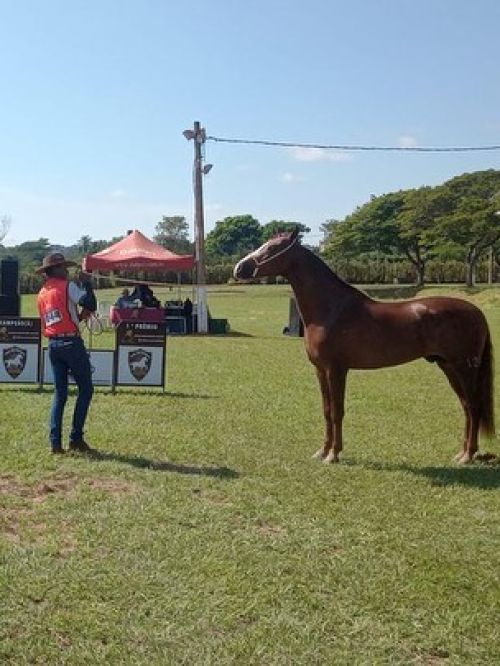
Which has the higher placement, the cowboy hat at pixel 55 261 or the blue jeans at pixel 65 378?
the cowboy hat at pixel 55 261

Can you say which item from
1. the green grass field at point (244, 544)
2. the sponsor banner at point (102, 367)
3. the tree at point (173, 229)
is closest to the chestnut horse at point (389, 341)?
the green grass field at point (244, 544)

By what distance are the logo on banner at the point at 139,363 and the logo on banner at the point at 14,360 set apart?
1.56m

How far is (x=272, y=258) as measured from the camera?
7.97m

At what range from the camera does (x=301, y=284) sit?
26.0ft

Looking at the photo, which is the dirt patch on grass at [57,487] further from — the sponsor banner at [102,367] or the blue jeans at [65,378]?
the sponsor banner at [102,367]

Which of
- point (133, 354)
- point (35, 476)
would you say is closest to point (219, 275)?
point (133, 354)

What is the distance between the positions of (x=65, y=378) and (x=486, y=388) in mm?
4088

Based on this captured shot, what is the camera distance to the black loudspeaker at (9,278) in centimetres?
2064

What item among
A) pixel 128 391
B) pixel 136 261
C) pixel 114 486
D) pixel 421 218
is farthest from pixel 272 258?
pixel 421 218

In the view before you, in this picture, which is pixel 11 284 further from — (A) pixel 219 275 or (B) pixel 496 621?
(A) pixel 219 275

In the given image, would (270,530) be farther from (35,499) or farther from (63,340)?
(63,340)

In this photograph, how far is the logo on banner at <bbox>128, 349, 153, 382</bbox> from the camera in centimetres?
1135

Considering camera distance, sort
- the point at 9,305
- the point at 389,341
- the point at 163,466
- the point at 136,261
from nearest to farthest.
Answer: the point at 163,466 → the point at 389,341 → the point at 9,305 → the point at 136,261

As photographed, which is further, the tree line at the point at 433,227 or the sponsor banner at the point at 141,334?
the tree line at the point at 433,227
